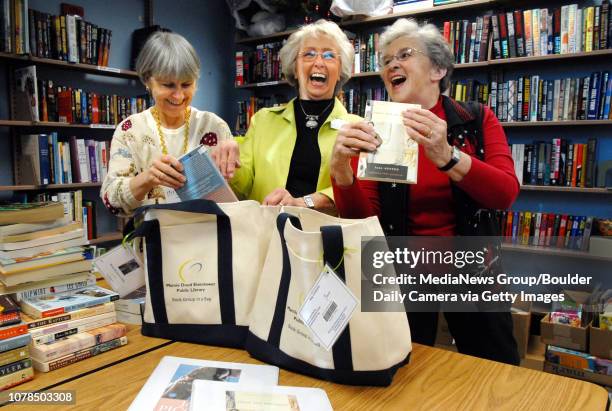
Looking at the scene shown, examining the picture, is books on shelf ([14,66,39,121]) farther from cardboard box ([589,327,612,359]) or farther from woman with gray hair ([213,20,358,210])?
cardboard box ([589,327,612,359])

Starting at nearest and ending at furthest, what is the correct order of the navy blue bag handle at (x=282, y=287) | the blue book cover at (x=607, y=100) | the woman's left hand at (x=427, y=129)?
the navy blue bag handle at (x=282, y=287), the woman's left hand at (x=427, y=129), the blue book cover at (x=607, y=100)

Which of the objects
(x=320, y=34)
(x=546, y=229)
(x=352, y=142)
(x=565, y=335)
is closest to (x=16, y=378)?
(x=352, y=142)

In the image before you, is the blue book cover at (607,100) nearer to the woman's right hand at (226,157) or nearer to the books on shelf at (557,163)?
the books on shelf at (557,163)

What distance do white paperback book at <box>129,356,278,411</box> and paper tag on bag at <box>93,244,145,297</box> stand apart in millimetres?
298

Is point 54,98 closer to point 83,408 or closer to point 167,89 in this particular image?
point 167,89

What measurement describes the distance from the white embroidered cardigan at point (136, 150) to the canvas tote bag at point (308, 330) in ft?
2.57

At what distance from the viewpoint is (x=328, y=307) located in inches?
32.0

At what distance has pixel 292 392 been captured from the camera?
2.73 feet

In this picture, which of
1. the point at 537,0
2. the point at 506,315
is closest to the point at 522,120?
the point at 537,0

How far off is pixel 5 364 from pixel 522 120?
3.22 metres

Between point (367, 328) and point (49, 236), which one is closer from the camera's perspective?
point (367, 328)

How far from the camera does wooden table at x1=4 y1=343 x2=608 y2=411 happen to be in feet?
2.68

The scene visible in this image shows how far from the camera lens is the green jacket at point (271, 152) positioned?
172cm

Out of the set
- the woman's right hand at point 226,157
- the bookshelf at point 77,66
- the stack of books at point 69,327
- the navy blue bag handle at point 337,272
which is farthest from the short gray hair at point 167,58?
the bookshelf at point 77,66
